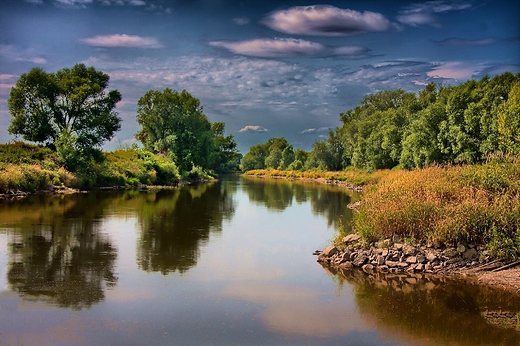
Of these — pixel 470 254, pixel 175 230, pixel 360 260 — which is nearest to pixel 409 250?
pixel 360 260

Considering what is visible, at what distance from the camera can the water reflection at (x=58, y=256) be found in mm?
12680

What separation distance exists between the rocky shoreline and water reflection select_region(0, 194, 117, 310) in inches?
309

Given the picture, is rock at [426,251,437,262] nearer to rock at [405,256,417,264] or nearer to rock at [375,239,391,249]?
rock at [405,256,417,264]

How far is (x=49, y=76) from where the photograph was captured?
49219 mm

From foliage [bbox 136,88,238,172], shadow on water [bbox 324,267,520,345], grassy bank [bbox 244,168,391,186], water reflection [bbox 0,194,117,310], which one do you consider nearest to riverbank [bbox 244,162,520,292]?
shadow on water [bbox 324,267,520,345]

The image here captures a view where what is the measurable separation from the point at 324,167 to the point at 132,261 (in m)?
80.6

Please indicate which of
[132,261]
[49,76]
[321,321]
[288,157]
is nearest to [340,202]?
[132,261]

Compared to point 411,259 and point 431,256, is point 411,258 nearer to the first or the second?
point 411,259

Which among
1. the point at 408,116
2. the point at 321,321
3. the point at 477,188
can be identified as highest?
the point at 408,116

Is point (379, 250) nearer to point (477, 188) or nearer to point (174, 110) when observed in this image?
point (477, 188)

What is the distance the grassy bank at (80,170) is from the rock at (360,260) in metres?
28.6

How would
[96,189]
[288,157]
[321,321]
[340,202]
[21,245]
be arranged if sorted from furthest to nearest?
[288,157]
[96,189]
[340,202]
[21,245]
[321,321]

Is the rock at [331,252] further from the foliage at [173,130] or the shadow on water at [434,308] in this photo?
the foliage at [173,130]

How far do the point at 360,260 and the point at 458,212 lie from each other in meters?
3.58
